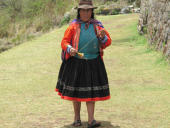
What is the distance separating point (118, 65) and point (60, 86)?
560 cm

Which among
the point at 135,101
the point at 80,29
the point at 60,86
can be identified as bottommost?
the point at 135,101

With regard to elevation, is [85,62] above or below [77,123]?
above

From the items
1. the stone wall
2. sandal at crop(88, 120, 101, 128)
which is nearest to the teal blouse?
sandal at crop(88, 120, 101, 128)

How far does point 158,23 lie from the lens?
12.3 metres

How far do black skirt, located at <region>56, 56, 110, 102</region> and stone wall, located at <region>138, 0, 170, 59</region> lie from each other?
5.48m

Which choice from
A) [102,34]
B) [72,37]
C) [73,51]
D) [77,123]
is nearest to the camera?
[73,51]

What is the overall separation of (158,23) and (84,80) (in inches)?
293

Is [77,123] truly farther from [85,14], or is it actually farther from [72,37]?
[85,14]

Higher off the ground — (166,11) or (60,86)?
(166,11)

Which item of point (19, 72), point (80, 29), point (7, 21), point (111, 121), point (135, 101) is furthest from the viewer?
point (7, 21)

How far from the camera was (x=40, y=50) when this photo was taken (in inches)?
562

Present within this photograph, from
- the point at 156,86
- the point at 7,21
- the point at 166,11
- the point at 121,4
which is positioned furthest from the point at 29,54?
the point at 121,4

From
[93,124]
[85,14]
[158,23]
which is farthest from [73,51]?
[158,23]

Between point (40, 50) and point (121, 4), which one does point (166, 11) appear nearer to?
point (40, 50)
